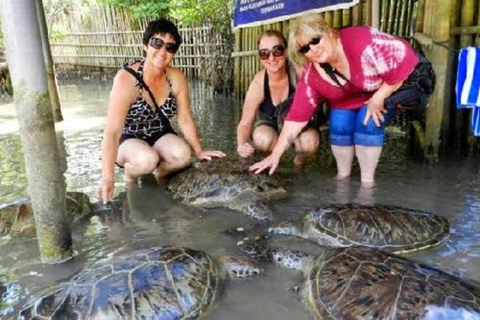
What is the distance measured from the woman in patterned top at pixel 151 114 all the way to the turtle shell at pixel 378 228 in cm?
172

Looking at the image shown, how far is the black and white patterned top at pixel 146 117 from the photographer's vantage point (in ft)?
14.5

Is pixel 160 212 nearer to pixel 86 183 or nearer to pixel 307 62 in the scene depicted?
pixel 86 183

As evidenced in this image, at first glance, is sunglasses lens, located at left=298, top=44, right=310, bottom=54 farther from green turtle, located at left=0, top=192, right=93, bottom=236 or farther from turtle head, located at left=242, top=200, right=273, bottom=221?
green turtle, located at left=0, top=192, right=93, bottom=236

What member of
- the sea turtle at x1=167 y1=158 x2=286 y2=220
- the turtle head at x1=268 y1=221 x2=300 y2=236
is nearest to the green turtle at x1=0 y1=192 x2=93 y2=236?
the sea turtle at x1=167 y1=158 x2=286 y2=220

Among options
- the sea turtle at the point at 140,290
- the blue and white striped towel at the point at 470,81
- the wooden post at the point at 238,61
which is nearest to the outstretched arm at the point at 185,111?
the sea turtle at the point at 140,290

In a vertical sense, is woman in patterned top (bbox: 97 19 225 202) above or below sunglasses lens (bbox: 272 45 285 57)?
below

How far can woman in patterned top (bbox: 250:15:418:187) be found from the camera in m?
3.75

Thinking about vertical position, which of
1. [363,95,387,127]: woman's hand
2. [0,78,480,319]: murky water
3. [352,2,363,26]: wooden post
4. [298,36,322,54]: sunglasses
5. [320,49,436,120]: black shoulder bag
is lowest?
[0,78,480,319]: murky water

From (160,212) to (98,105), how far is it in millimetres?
8577

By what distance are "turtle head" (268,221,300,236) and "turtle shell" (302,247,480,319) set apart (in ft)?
2.57

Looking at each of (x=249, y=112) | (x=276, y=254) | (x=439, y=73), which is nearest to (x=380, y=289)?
(x=276, y=254)

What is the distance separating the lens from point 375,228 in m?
3.15

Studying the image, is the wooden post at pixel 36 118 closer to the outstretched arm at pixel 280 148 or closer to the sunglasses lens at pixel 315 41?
the outstretched arm at pixel 280 148

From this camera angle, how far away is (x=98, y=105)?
11.9 metres
